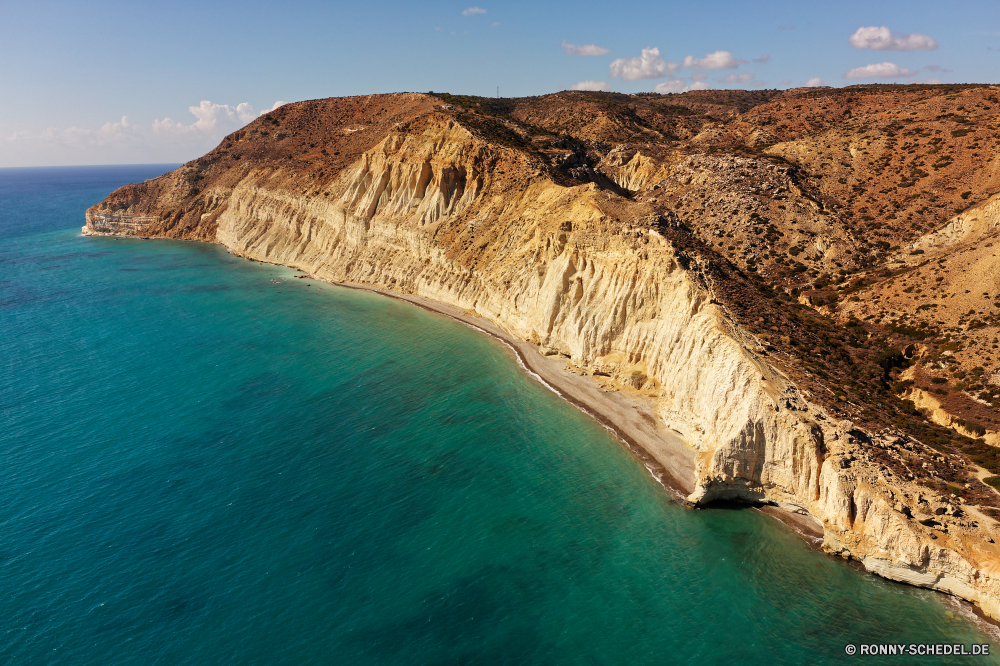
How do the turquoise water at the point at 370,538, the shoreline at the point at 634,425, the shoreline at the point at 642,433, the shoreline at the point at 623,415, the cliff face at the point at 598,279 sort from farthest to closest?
1. the shoreline at the point at 623,415
2. the shoreline at the point at 634,425
3. the shoreline at the point at 642,433
4. the cliff face at the point at 598,279
5. the turquoise water at the point at 370,538

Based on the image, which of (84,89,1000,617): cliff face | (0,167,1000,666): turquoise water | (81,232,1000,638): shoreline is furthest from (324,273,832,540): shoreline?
(0,167,1000,666): turquoise water

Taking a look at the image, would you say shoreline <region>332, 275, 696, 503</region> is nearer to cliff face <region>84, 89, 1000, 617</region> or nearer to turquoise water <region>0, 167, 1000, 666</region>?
cliff face <region>84, 89, 1000, 617</region>

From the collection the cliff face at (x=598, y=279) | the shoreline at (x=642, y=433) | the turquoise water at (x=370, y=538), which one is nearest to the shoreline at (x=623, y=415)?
the shoreline at (x=642, y=433)

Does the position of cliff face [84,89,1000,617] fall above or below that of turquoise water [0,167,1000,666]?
above

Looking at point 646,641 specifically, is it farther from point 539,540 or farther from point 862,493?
point 862,493

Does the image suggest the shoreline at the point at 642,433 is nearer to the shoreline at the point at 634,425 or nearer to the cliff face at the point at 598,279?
the shoreline at the point at 634,425

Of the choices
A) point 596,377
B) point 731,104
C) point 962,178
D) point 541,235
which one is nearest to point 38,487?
point 596,377

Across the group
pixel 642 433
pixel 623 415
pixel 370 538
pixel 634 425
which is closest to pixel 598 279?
pixel 623 415
